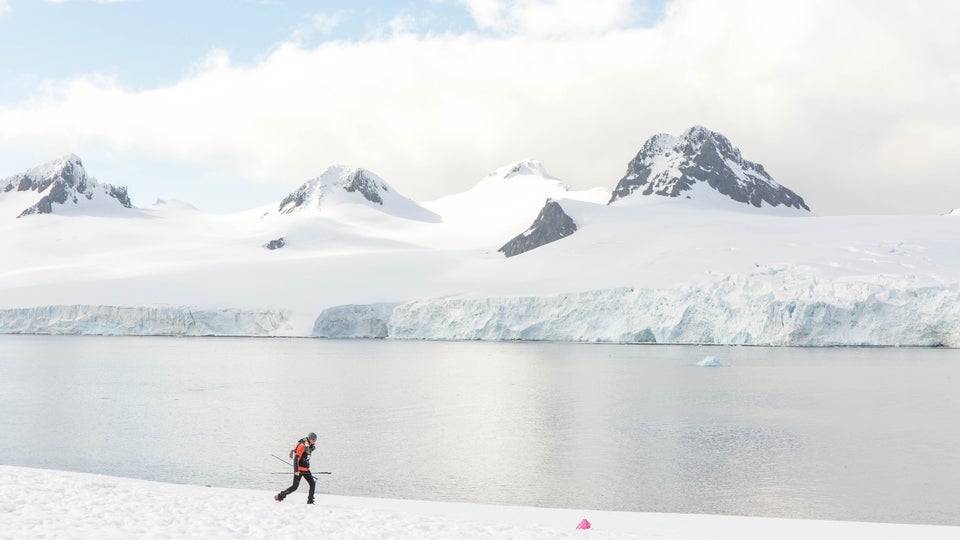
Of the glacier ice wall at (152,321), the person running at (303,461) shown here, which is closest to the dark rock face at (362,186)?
the glacier ice wall at (152,321)

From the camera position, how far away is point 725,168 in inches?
5231

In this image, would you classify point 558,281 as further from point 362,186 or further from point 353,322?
point 362,186

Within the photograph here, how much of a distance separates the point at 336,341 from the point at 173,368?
34676 millimetres

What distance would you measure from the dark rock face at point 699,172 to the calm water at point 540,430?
8023cm

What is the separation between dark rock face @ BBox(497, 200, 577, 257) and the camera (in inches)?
4176

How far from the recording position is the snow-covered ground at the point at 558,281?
64.2 meters

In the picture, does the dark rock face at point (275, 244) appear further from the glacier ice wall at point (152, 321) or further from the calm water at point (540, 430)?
the calm water at point (540, 430)

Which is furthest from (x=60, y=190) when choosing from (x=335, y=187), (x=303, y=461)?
(x=303, y=461)

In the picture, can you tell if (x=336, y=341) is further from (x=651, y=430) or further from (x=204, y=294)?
(x=651, y=430)

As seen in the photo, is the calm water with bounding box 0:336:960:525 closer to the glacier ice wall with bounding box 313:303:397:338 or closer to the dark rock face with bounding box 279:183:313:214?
the glacier ice wall with bounding box 313:303:397:338

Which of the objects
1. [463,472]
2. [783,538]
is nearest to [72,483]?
[463,472]

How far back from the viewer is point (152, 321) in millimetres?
89188

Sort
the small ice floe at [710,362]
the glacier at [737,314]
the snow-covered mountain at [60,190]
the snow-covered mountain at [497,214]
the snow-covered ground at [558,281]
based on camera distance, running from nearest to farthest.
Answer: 1. the small ice floe at [710,362]
2. the glacier at [737,314]
3. the snow-covered ground at [558,281]
4. the snow-covered mountain at [497,214]
5. the snow-covered mountain at [60,190]

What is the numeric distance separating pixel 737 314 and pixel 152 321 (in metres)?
59.8
